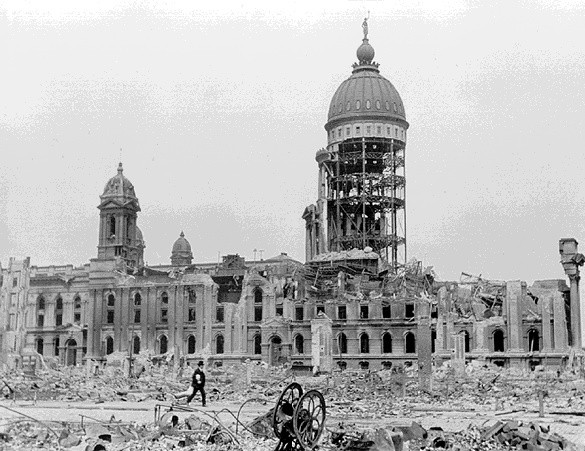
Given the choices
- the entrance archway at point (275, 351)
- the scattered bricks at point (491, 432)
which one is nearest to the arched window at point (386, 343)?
the entrance archway at point (275, 351)

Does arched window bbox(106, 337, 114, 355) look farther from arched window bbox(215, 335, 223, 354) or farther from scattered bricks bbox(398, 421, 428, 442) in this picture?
scattered bricks bbox(398, 421, 428, 442)

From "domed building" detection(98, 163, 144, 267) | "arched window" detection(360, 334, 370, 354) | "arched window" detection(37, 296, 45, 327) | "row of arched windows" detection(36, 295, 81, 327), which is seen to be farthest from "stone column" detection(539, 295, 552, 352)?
"arched window" detection(37, 296, 45, 327)

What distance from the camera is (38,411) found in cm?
2827

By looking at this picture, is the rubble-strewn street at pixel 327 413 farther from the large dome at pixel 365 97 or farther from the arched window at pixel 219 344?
the large dome at pixel 365 97

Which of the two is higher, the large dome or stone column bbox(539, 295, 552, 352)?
the large dome

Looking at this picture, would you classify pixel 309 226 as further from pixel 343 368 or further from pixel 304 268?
pixel 343 368

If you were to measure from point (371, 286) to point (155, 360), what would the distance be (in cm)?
1783

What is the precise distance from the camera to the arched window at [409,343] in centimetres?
6450

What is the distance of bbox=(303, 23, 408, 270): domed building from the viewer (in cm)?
7931

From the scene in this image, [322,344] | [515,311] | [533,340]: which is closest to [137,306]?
[322,344]

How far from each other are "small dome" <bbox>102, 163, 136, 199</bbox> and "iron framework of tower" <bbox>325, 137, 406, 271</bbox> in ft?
60.3

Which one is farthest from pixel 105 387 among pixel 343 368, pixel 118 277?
pixel 118 277

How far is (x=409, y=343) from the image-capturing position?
212ft

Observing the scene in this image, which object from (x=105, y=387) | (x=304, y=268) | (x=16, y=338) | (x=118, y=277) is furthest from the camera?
(x=118, y=277)
